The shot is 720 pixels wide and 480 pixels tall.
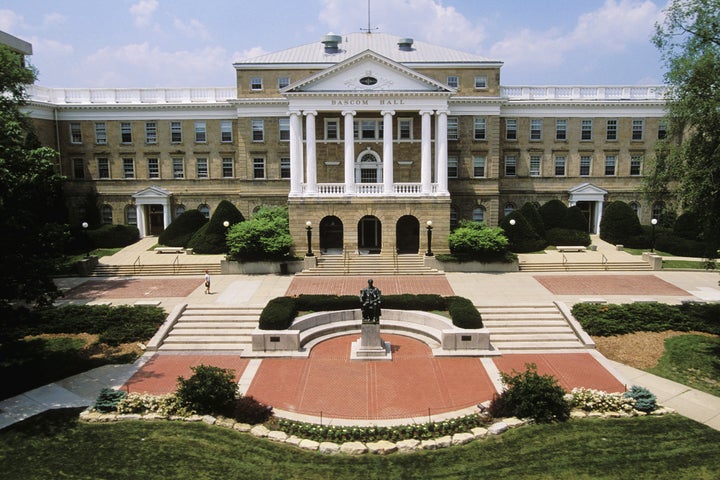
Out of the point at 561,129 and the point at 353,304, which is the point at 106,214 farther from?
the point at 561,129

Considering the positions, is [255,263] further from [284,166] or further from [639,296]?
[639,296]

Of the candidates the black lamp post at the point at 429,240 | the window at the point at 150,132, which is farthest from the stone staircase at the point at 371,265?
the window at the point at 150,132

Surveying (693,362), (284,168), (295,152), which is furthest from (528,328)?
(284,168)

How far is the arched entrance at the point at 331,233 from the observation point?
142ft

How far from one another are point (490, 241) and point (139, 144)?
110ft

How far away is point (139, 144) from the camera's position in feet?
162

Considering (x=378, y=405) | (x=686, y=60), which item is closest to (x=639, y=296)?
(x=686, y=60)

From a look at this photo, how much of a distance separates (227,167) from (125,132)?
9989 millimetres

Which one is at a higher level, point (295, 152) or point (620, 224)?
point (295, 152)

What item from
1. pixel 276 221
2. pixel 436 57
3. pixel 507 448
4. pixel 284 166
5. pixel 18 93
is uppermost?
pixel 436 57

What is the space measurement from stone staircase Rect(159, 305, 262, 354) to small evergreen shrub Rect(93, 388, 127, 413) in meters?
6.28

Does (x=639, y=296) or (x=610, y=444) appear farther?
(x=639, y=296)

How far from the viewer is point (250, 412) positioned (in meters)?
16.7

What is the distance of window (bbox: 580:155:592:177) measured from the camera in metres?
49.1
